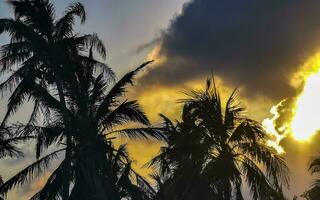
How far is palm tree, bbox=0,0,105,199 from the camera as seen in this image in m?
29.9

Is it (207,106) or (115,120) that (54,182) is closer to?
(115,120)

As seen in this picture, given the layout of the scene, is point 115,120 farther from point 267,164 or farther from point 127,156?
point 267,164

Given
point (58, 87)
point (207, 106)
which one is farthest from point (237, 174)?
point (58, 87)

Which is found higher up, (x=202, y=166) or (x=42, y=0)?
(x=42, y=0)

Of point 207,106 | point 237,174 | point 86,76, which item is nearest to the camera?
point 237,174

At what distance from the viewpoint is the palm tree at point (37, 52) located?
2992 centimetres

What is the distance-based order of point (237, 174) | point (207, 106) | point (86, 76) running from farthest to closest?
point (86, 76)
point (207, 106)
point (237, 174)

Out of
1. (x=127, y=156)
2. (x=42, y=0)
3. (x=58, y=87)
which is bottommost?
(x=127, y=156)

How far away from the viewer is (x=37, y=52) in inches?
1209

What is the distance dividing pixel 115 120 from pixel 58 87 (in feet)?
10.9

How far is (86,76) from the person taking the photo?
31.9m

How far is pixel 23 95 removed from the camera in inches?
1169

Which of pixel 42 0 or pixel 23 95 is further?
Answer: pixel 42 0

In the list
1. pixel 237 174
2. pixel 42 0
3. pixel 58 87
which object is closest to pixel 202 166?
pixel 237 174
